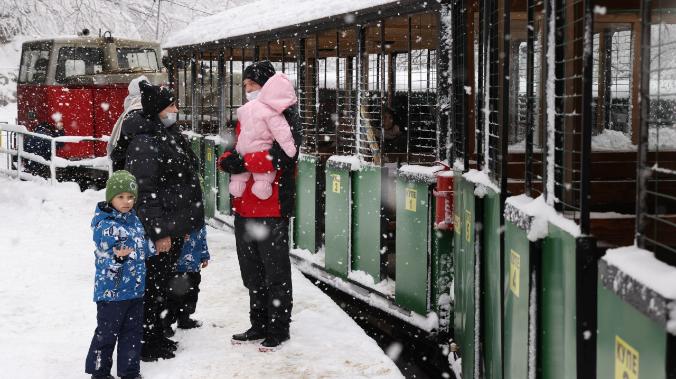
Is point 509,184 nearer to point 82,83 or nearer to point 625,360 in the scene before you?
point 625,360

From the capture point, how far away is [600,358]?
263cm

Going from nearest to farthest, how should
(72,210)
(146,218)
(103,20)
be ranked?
1. (146,218)
2. (72,210)
3. (103,20)

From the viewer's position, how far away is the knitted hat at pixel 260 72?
545 centimetres

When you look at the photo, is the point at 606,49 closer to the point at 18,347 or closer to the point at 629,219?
the point at 629,219

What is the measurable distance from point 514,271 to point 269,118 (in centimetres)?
214

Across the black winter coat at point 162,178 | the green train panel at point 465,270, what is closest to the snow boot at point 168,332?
the black winter coat at point 162,178

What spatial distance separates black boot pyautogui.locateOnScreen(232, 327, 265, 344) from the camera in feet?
18.6

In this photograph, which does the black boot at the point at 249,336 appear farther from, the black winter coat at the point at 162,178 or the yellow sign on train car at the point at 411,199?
the yellow sign on train car at the point at 411,199

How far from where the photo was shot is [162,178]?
521 cm

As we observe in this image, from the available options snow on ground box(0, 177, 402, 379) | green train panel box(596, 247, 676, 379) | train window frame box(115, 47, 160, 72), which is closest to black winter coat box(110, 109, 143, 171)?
A: snow on ground box(0, 177, 402, 379)

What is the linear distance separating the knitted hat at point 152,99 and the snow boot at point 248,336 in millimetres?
1566

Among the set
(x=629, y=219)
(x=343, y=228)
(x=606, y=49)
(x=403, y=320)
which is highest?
(x=606, y=49)

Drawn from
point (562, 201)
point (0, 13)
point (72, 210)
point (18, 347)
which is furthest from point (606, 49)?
point (0, 13)

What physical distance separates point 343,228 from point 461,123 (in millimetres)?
2421
